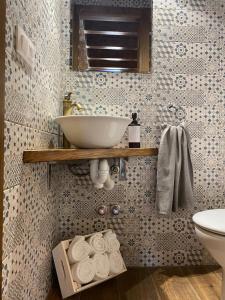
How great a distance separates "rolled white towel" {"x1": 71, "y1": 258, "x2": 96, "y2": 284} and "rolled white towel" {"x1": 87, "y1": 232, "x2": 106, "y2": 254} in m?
0.09

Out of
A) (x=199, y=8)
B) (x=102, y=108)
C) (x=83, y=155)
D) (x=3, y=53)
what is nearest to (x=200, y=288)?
(x=83, y=155)

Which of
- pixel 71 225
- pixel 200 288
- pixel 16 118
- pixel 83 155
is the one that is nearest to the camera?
pixel 16 118

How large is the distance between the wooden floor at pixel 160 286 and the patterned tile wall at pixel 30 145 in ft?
1.10

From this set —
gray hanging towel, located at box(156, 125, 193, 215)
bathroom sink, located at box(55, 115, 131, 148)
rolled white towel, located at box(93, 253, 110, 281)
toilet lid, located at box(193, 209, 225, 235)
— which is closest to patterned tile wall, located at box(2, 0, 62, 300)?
bathroom sink, located at box(55, 115, 131, 148)

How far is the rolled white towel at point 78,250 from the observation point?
4.89ft

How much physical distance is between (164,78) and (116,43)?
42 centimetres

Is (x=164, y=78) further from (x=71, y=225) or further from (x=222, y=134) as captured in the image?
(x=71, y=225)

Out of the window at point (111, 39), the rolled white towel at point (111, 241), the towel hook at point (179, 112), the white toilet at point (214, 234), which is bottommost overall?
the rolled white towel at point (111, 241)

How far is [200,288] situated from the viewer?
161 centimetres

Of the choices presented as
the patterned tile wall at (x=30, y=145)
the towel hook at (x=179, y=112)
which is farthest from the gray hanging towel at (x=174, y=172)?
the patterned tile wall at (x=30, y=145)

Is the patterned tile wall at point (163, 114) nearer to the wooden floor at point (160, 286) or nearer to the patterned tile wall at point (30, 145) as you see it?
the wooden floor at point (160, 286)

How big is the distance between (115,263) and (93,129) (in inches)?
36.8

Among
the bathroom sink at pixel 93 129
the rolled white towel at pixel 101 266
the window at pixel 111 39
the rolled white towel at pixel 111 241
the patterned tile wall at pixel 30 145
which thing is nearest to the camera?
the patterned tile wall at pixel 30 145

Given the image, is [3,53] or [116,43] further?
[116,43]
